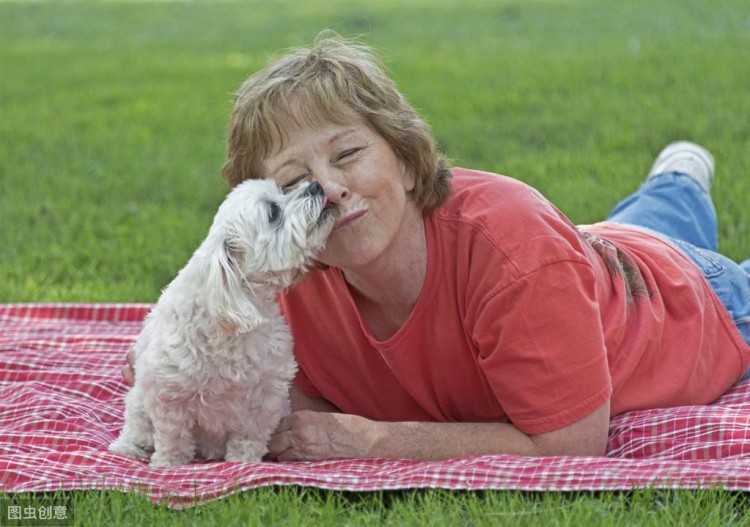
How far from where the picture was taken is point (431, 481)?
3.19 meters

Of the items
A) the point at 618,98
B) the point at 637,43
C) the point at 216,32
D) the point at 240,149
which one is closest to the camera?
the point at 240,149

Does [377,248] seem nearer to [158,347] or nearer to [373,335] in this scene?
[373,335]

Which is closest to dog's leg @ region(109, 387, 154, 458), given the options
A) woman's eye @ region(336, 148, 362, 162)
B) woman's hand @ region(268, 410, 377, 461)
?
woman's hand @ region(268, 410, 377, 461)

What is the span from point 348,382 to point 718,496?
1.39 m

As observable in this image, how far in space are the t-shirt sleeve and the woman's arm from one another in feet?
0.22

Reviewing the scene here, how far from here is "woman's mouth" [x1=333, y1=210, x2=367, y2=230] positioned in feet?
11.0

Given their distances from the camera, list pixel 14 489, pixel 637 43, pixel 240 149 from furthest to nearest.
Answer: pixel 637 43
pixel 240 149
pixel 14 489

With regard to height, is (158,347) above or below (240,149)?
below

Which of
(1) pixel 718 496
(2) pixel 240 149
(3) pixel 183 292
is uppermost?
(2) pixel 240 149

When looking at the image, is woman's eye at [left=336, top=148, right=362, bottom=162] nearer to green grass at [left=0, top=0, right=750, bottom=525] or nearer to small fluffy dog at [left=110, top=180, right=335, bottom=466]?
small fluffy dog at [left=110, top=180, right=335, bottom=466]

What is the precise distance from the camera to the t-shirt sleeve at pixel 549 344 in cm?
324

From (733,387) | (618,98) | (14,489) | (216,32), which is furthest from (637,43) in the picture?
(14,489)

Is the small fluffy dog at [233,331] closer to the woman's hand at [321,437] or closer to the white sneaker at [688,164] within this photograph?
the woman's hand at [321,437]

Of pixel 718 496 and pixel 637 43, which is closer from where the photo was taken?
pixel 718 496
